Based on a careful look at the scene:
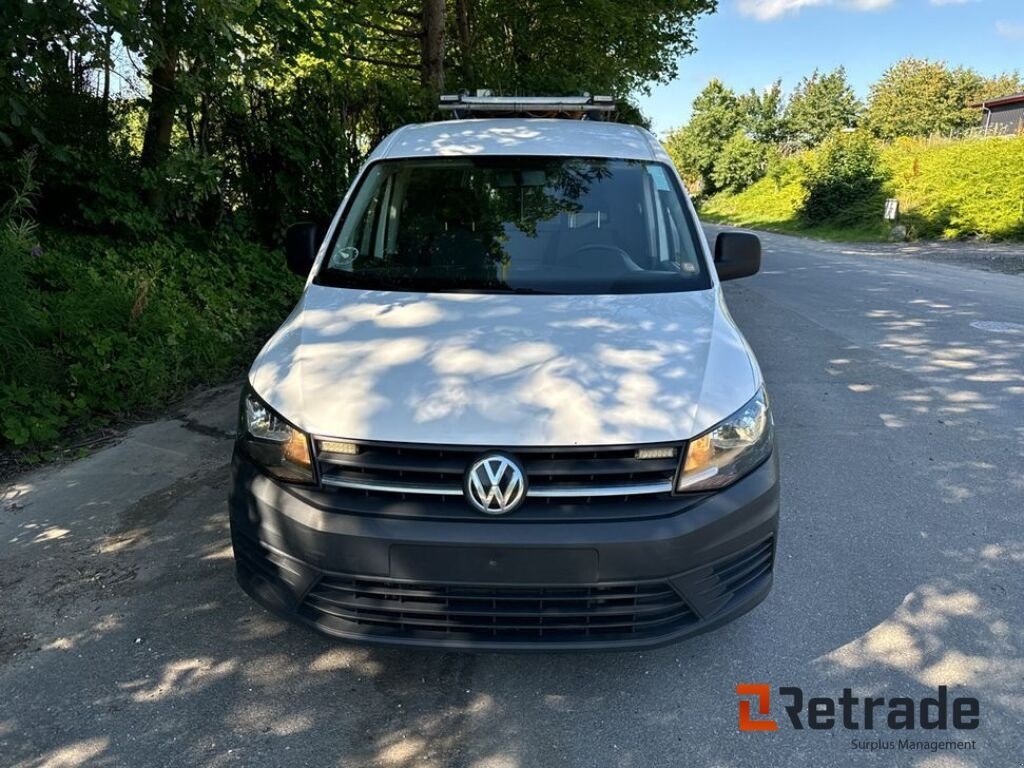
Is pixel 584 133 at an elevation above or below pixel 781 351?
above

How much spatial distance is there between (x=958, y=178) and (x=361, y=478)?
2584 cm

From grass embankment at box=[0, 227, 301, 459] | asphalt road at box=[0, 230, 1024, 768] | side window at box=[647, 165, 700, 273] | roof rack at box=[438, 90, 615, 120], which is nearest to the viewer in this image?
asphalt road at box=[0, 230, 1024, 768]

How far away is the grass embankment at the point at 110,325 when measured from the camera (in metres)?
4.83

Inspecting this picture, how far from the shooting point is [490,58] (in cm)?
1534

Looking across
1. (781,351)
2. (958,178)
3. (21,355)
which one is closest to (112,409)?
(21,355)

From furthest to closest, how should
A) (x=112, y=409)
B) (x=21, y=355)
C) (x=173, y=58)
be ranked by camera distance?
(x=173, y=58) → (x=112, y=409) → (x=21, y=355)

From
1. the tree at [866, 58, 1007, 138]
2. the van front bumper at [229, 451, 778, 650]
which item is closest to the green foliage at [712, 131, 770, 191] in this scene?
the tree at [866, 58, 1007, 138]

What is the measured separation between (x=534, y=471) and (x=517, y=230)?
5.82ft

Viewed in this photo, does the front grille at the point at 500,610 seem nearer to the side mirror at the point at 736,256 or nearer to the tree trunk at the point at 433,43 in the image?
the side mirror at the point at 736,256

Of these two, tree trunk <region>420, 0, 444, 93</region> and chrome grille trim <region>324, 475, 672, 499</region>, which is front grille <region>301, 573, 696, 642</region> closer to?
chrome grille trim <region>324, 475, 672, 499</region>

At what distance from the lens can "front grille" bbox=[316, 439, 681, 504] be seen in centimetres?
241

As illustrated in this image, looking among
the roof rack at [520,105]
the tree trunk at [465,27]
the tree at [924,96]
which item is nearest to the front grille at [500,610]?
the roof rack at [520,105]

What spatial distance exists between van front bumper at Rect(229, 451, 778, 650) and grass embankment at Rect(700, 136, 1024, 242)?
2181 centimetres

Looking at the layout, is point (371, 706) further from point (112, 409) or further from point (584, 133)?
point (112, 409)
